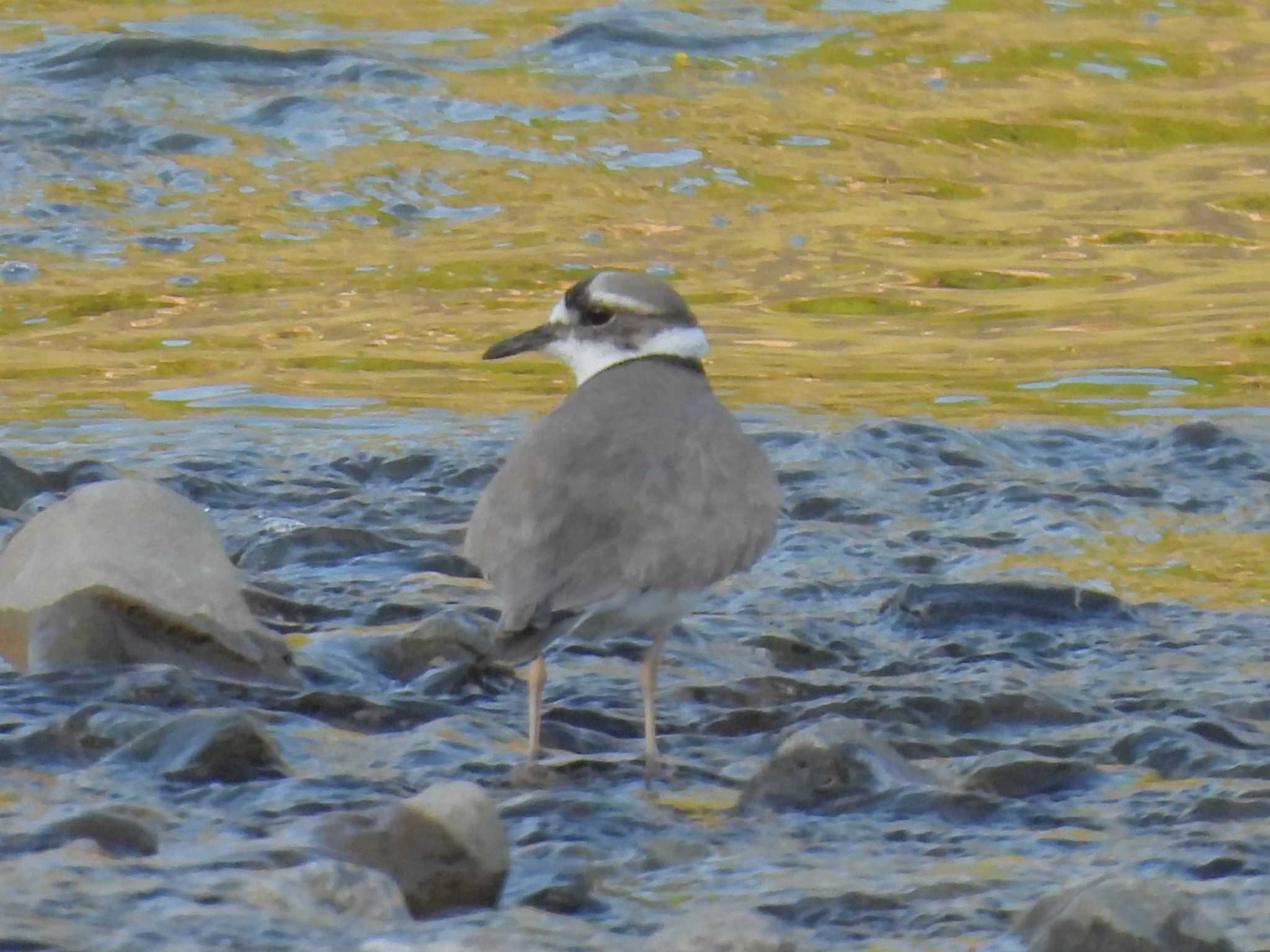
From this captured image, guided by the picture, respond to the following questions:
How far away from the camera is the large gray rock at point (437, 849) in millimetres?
4352

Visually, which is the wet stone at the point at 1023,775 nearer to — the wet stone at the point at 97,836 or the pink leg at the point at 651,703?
the pink leg at the point at 651,703

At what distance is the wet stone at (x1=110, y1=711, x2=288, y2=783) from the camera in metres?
5.08

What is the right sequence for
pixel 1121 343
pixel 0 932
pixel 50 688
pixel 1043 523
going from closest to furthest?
pixel 0 932 < pixel 50 688 < pixel 1043 523 < pixel 1121 343

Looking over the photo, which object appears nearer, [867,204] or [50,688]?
[50,688]

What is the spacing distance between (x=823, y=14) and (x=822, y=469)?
9.40 metres

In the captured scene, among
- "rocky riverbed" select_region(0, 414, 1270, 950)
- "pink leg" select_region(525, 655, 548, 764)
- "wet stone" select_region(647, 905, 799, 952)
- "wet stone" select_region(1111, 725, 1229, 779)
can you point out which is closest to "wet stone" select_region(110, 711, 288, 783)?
"rocky riverbed" select_region(0, 414, 1270, 950)

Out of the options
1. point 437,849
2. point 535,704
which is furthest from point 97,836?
point 535,704

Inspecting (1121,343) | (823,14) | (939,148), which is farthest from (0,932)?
(823,14)

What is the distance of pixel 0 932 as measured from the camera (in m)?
3.95

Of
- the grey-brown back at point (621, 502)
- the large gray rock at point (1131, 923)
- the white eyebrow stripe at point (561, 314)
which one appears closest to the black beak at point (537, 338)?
the white eyebrow stripe at point (561, 314)

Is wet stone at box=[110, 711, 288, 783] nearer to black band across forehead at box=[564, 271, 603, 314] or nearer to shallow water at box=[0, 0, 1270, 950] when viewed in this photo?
shallow water at box=[0, 0, 1270, 950]

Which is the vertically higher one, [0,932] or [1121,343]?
[0,932]

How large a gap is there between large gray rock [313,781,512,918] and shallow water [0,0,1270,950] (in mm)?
76

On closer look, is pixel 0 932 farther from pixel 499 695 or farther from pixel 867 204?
pixel 867 204
